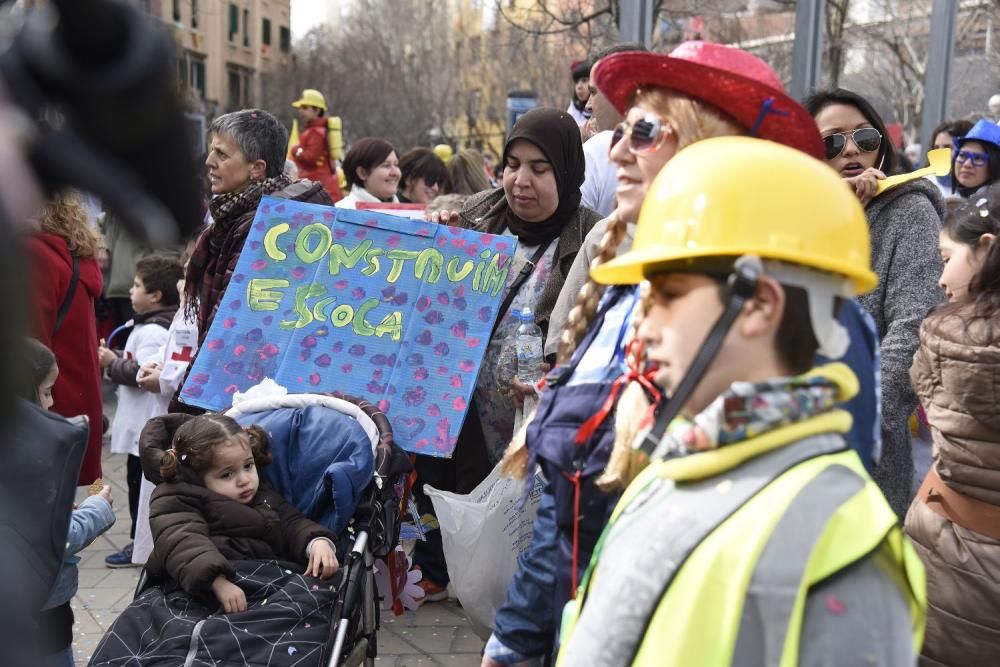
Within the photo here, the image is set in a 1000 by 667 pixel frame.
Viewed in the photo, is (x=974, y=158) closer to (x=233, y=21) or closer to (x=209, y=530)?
(x=209, y=530)

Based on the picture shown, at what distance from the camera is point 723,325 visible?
146 cm

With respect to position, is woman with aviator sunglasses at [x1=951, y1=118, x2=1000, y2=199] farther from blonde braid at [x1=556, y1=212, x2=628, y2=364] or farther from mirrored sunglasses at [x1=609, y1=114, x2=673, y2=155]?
mirrored sunglasses at [x1=609, y1=114, x2=673, y2=155]

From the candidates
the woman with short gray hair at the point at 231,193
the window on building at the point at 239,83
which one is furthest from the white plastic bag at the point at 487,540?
the window on building at the point at 239,83

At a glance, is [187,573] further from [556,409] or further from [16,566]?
[16,566]

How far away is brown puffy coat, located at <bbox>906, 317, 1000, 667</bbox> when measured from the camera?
9.49 ft

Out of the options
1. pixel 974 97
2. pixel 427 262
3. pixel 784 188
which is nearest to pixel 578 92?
pixel 427 262

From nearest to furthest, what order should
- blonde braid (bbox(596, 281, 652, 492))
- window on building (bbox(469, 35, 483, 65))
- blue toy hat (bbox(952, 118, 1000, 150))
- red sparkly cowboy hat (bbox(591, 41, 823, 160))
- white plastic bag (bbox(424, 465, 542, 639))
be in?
blonde braid (bbox(596, 281, 652, 492)) < red sparkly cowboy hat (bbox(591, 41, 823, 160)) < white plastic bag (bbox(424, 465, 542, 639)) < blue toy hat (bbox(952, 118, 1000, 150)) < window on building (bbox(469, 35, 483, 65))

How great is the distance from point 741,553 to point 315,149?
956cm

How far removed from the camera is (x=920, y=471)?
13.9ft

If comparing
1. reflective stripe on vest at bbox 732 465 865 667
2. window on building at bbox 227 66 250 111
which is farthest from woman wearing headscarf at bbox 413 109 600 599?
window on building at bbox 227 66 250 111

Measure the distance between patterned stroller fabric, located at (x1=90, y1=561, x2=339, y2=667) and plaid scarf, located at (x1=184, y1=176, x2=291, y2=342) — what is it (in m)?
1.47

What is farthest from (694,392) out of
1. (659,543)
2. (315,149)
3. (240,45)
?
(240,45)

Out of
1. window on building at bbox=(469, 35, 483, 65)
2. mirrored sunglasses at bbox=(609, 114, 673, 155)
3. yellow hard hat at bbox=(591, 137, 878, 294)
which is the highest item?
window on building at bbox=(469, 35, 483, 65)

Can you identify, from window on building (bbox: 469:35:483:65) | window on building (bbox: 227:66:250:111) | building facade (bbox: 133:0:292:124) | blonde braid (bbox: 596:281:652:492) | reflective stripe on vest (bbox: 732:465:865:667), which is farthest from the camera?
window on building (bbox: 227:66:250:111)
